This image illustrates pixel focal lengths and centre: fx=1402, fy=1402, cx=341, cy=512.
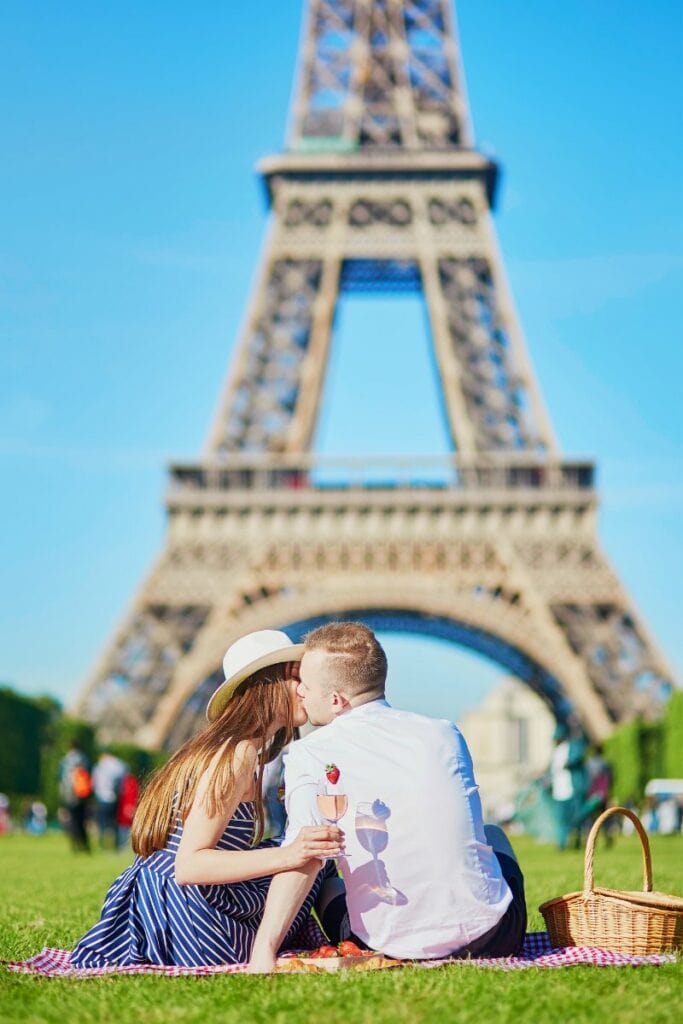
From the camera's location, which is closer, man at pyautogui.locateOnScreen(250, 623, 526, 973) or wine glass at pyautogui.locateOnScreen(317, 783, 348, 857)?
wine glass at pyautogui.locateOnScreen(317, 783, 348, 857)

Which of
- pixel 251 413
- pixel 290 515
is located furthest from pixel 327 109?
pixel 290 515

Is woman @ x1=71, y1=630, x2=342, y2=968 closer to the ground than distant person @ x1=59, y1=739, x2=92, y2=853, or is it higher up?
closer to the ground

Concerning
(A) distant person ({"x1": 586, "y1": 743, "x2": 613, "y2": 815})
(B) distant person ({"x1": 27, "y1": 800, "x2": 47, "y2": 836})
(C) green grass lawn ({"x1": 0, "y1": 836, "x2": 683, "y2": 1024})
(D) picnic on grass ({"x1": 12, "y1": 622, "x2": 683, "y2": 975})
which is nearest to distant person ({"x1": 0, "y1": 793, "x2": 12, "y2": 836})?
(B) distant person ({"x1": 27, "y1": 800, "x2": 47, "y2": 836})

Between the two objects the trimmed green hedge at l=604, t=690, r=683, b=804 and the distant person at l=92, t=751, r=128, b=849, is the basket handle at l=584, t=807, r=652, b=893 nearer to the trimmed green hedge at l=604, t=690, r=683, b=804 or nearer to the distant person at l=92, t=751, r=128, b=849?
the distant person at l=92, t=751, r=128, b=849

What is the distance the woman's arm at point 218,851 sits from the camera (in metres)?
4.38

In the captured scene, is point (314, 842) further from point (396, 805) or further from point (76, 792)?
point (76, 792)

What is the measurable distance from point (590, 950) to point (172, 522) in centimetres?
3026

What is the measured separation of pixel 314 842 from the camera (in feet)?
13.9

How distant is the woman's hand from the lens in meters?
4.21

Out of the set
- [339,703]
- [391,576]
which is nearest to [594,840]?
[339,703]

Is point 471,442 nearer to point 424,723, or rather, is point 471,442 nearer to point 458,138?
point 458,138

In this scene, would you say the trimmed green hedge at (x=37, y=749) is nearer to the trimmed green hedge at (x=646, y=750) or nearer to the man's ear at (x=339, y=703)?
the trimmed green hedge at (x=646, y=750)

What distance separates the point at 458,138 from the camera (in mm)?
39625

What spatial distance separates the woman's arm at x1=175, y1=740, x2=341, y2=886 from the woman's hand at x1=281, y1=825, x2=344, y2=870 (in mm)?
57
